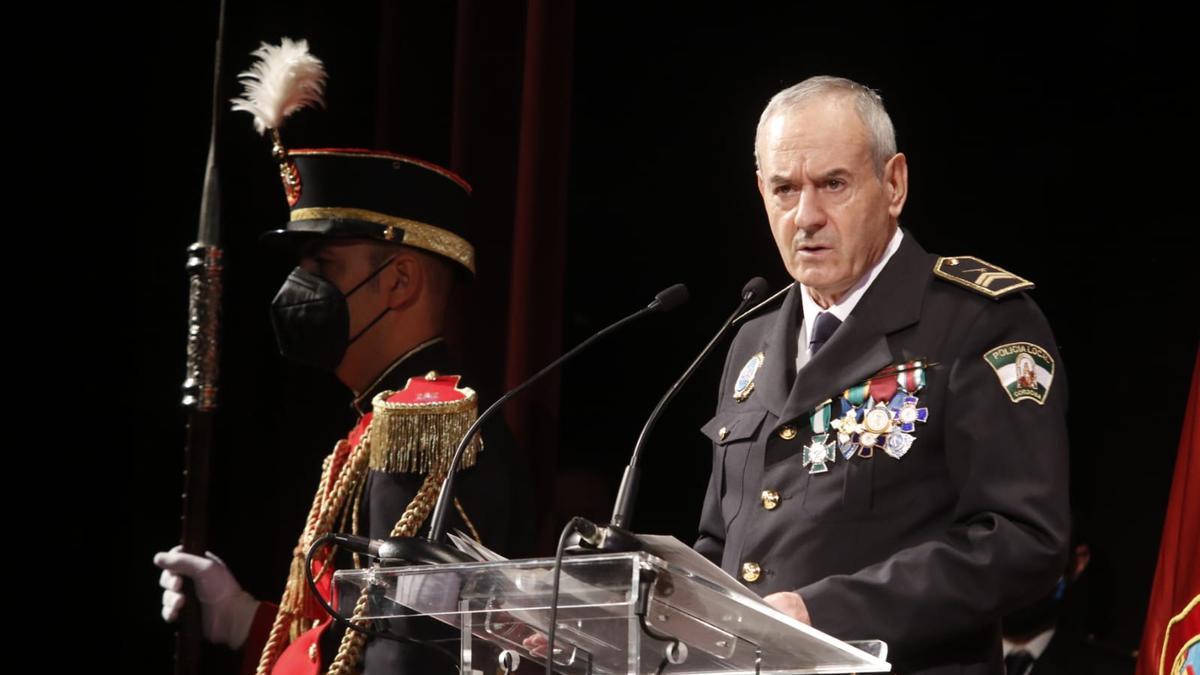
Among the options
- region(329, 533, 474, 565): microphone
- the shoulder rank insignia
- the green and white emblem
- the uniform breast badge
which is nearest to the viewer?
region(329, 533, 474, 565): microphone

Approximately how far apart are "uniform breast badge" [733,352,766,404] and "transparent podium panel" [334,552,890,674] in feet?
2.37

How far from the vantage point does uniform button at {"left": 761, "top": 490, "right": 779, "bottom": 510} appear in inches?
90.5

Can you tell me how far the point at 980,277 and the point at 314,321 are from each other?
4.86ft

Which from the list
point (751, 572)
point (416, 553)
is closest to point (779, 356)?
point (751, 572)

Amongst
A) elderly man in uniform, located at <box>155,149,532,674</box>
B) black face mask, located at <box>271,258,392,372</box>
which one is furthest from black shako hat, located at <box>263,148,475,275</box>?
black face mask, located at <box>271,258,392,372</box>

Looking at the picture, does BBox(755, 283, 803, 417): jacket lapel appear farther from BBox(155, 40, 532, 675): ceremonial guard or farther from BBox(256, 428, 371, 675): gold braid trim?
BBox(256, 428, 371, 675): gold braid trim

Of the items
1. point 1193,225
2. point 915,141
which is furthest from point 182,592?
point 1193,225

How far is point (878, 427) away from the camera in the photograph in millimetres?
2252

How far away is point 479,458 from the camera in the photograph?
→ 3.01m

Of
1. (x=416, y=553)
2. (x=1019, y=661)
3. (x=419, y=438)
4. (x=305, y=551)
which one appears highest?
(x=419, y=438)

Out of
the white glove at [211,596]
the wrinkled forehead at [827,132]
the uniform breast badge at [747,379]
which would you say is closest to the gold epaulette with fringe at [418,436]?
the white glove at [211,596]

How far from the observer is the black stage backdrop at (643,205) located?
10.5ft

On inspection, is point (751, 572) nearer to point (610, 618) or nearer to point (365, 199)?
point (610, 618)

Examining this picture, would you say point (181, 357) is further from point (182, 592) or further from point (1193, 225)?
point (1193, 225)
